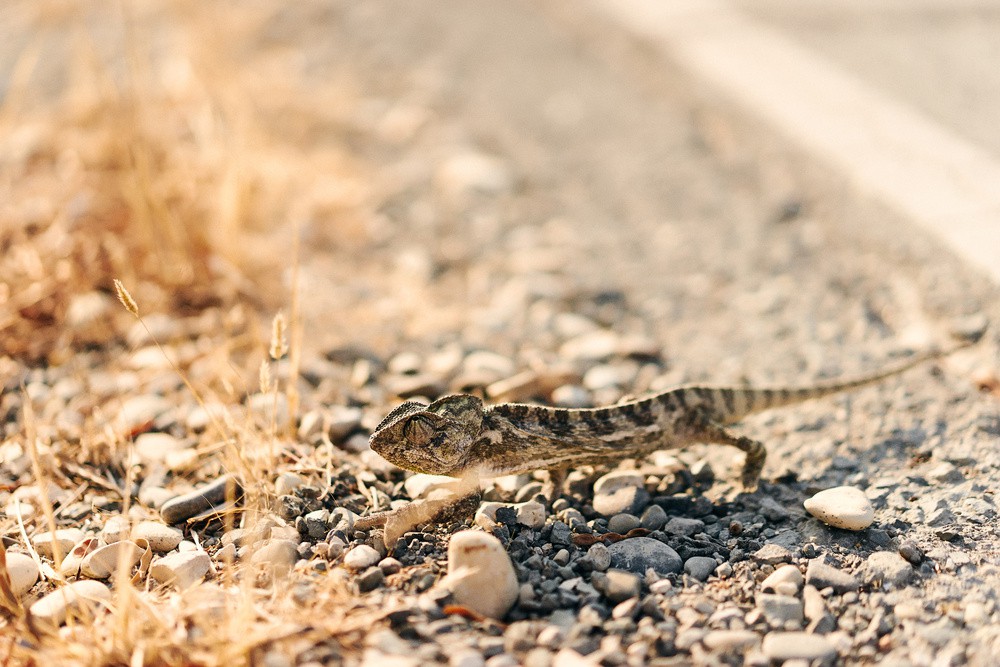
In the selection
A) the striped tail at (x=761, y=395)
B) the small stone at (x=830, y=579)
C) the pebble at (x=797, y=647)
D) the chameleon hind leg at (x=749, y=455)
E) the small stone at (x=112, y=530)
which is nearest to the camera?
the pebble at (x=797, y=647)

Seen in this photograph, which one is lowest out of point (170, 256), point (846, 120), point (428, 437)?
point (428, 437)

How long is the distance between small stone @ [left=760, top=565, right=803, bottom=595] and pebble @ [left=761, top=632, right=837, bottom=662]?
0.18 m

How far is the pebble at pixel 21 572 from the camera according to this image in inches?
94.1

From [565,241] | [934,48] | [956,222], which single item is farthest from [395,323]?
[934,48]

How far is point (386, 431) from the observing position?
8.67ft

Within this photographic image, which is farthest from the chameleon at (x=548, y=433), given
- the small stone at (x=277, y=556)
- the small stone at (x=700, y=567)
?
the small stone at (x=700, y=567)

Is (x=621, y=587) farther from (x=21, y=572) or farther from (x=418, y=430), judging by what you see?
(x=21, y=572)

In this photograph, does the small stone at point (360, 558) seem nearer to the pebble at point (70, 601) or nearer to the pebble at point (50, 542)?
the pebble at point (70, 601)

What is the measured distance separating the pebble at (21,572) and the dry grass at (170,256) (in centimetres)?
4

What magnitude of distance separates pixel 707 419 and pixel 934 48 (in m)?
3.75

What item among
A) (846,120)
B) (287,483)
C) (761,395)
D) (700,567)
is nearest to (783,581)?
(700,567)

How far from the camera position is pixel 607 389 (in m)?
3.55

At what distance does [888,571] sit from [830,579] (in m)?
0.16

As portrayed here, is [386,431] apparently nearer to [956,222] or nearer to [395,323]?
[395,323]
